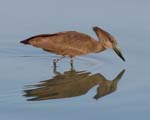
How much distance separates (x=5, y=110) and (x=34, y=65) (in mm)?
2106

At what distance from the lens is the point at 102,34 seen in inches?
404

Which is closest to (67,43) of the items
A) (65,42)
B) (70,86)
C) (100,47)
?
(65,42)

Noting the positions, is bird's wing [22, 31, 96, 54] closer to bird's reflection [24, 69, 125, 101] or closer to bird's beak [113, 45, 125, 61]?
bird's beak [113, 45, 125, 61]

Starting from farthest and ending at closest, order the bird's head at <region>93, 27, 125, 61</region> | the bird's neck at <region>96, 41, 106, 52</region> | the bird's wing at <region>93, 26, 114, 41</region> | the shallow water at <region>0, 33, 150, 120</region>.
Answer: the bird's neck at <region>96, 41, 106, 52</region>, the bird's wing at <region>93, 26, 114, 41</region>, the bird's head at <region>93, 27, 125, 61</region>, the shallow water at <region>0, 33, 150, 120</region>

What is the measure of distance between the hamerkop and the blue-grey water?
0.43ft

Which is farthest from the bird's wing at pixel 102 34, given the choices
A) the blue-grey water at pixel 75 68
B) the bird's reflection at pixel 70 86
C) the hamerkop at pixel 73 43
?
the bird's reflection at pixel 70 86

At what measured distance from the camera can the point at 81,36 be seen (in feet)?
33.3

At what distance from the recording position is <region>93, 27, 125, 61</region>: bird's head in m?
10.0

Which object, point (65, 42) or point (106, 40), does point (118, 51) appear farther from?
point (65, 42)

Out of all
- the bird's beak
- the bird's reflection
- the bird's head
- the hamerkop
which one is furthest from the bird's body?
the bird's reflection

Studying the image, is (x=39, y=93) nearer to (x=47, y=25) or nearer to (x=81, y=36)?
(x=81, y=36)

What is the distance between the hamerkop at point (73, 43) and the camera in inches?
389

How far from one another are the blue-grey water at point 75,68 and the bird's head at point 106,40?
0.52 feet

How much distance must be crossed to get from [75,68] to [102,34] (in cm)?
91
